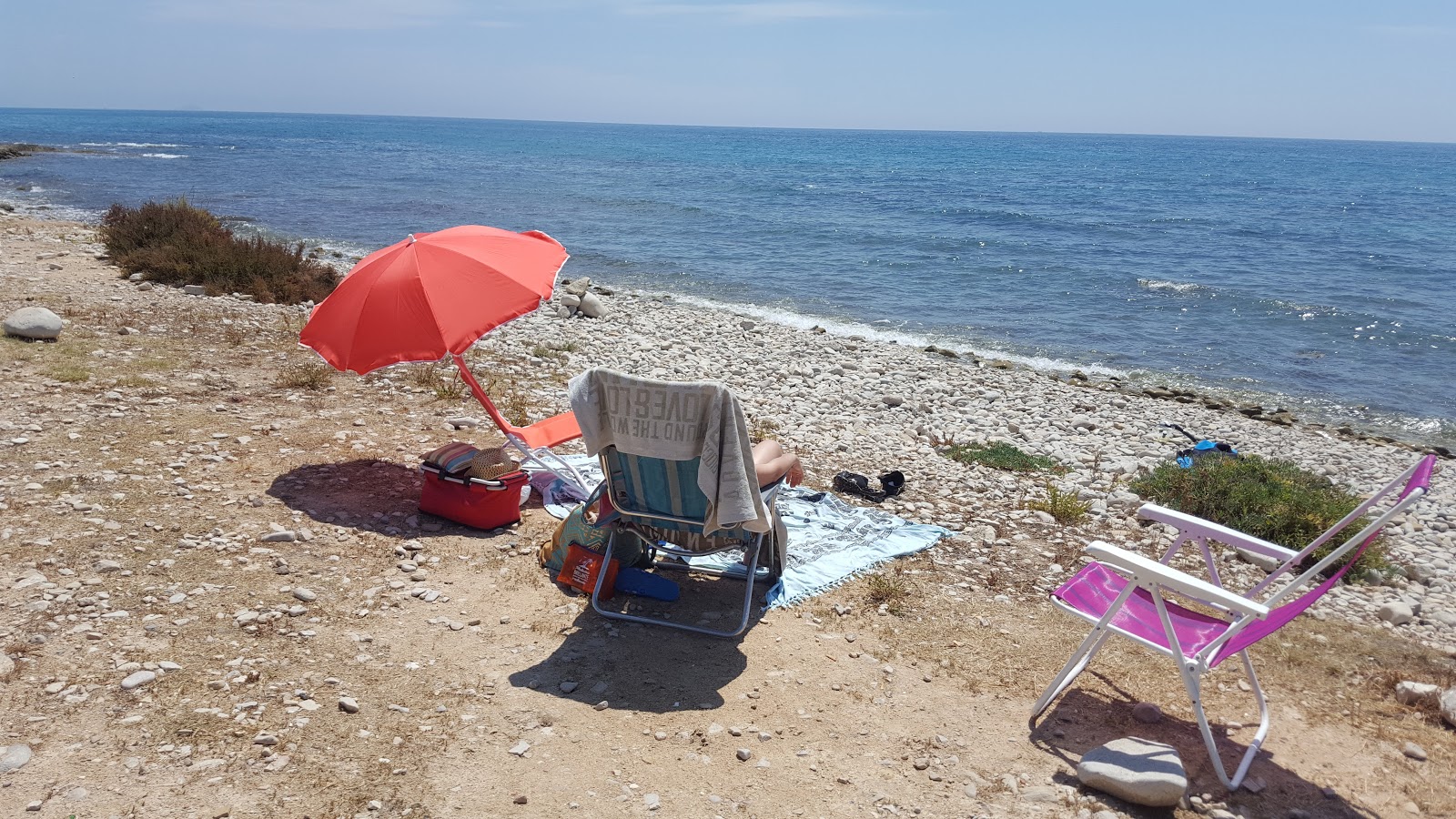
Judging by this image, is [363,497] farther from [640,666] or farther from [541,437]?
[640,666]

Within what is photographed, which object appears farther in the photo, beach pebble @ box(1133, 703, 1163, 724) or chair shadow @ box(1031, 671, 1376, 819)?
beach pebble @ box(1133, 703, 1163, 724)

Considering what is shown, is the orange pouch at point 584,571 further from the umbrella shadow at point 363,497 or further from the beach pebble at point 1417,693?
the beach pebble at point 1417,693

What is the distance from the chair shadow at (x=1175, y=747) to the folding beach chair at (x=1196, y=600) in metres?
0.10

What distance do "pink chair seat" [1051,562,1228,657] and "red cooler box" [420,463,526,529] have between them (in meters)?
3.68

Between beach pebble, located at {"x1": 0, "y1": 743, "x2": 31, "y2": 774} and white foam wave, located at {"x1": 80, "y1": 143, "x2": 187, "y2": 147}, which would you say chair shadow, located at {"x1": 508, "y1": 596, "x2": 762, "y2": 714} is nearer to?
beach pebble, located at {"x1": 0, "y1": 743, "x2": 31, "y2": 774}

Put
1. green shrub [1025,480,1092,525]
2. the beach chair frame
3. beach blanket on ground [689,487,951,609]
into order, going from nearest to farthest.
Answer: the beach chair frame → beach blanket on ground [689,487,951,609] → green shrub [1025,480,1092,525]

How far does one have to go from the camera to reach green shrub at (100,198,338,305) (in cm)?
1412

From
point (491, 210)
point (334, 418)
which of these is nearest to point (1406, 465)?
Result: point (334, 418)

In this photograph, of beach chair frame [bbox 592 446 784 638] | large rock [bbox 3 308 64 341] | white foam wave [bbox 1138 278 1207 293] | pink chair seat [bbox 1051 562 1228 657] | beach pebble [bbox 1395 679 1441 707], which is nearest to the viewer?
pink chair seat [bbox 1051 562 1228 657]

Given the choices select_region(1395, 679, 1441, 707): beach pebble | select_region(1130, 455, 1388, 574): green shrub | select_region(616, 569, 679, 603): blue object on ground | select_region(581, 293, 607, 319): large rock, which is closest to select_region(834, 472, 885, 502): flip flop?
select_region(616, 569, 679, 603): blue object on ground

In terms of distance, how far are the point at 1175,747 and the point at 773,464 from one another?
2.53 m

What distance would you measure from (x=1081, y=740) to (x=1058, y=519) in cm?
325

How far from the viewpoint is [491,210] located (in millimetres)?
38375

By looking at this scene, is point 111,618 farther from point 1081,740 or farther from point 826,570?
point 1081,740
